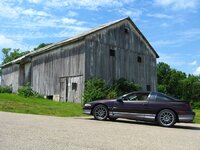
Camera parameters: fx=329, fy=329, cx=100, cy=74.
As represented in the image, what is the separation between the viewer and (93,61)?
90.7 feet

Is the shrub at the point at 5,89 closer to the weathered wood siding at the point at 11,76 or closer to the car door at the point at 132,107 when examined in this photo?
the weathered wood siding at the point at 11,76

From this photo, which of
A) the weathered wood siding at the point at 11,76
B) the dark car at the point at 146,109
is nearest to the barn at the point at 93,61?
the weathered wood siding at the point at 11,76

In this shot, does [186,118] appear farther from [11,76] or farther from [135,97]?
[11,76]

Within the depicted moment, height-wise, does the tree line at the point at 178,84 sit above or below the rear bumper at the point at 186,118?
above

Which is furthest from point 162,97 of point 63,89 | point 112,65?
point 63,89

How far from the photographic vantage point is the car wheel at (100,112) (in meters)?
14.5

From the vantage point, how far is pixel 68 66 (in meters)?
28.6

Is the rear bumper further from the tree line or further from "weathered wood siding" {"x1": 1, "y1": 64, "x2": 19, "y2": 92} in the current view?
the tree line

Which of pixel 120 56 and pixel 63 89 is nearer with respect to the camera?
pixel 63 89

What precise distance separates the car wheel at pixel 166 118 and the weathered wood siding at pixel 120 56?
45.0 feet

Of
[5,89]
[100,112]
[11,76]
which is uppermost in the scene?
[11,76]

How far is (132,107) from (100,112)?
4.81 feet

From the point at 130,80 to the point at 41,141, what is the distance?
936 inches

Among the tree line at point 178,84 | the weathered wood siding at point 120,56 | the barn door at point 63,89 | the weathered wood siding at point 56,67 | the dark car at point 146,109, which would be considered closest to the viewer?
the dark car at point 146,109
